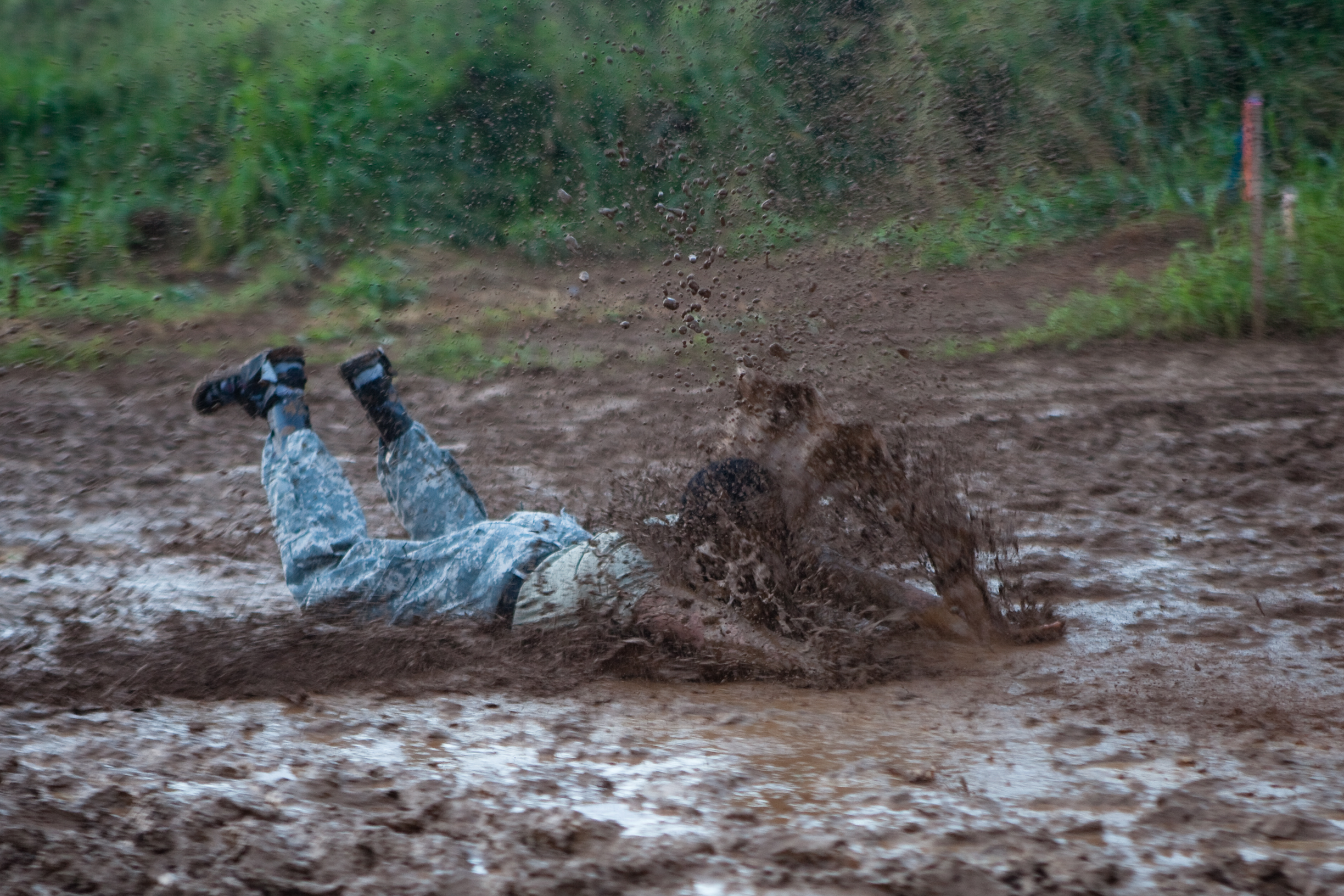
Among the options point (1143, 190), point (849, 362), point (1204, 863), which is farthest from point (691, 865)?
point (1143, 190)

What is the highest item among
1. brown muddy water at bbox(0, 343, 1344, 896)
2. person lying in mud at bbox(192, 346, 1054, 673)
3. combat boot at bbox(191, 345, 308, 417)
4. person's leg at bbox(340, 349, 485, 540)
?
combat boot at bbox(191, 345, 308, 417)

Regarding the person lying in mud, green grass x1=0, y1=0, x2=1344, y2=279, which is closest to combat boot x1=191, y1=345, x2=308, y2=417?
the person lying in mud

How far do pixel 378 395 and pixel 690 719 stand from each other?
1653 mm

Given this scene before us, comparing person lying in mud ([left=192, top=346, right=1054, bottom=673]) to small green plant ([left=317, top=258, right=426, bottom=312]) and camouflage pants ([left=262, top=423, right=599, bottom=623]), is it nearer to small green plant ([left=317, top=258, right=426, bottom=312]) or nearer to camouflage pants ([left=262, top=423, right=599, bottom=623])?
camouflage pants ([left=262, top=423, right=599, bottom=623])

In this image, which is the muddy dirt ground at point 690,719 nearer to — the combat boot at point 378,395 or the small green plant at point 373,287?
the combat boot at point 378,395

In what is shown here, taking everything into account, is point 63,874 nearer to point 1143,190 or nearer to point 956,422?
point 956,422

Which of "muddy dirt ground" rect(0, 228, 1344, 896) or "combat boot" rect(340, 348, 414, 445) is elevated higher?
"combat boot" rect(340, 348, 414, 445)

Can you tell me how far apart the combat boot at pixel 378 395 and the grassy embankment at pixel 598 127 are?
16.0 feet

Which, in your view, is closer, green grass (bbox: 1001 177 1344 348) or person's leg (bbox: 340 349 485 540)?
person's leg (bbox: 340 349 485 540)

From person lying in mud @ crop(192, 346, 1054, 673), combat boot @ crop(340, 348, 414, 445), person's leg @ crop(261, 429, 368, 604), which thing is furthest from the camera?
combat boot @ crop(340, 348, 414, 445)

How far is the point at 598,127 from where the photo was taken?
1103 centimetres

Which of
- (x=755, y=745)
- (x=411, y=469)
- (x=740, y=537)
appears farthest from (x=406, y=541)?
(x=755, y=745)

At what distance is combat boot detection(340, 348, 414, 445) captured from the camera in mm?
3635

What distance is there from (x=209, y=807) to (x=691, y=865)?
0.81 metres
